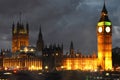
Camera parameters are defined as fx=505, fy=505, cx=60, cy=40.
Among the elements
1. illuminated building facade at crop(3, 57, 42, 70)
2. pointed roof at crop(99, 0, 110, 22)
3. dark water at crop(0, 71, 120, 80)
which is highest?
pointed roof at crop(99, 0, 110, 22)

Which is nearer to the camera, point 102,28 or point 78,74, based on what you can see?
point 78,74

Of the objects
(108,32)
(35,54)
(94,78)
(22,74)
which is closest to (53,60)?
(35,54)

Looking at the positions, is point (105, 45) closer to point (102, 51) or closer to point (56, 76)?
point (102, 51)

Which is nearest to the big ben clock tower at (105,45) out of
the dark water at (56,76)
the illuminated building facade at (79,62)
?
the illuminated building facade at (79,62)

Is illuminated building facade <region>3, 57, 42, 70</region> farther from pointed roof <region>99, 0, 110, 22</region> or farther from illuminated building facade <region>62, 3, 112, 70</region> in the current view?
pointed roof <region>99, 0, 110, 22</region>

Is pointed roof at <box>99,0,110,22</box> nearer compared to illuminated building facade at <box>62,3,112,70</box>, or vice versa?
illuminated building facade at <box>62,3,112,70</box>

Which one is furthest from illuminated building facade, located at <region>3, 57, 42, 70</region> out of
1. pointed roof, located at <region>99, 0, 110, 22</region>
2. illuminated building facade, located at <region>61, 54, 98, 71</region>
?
pointed roof, located at <region>99, 0, 110, 22</region>

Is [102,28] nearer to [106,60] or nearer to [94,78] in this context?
[106,60]

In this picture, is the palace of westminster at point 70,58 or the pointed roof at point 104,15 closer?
the palace of westminster at point 70,58

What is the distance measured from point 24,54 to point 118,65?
38.9m

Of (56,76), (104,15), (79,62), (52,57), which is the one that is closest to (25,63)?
(52,57)

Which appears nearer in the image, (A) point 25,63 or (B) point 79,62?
(B) point 79,62

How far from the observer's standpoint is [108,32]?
174 metres

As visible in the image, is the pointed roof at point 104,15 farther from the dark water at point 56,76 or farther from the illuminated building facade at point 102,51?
the dark water at point 56,76
